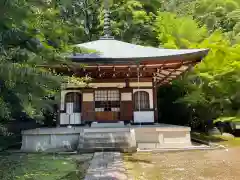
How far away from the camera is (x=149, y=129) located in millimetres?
10875

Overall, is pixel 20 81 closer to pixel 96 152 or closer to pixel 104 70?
pixel 96 152

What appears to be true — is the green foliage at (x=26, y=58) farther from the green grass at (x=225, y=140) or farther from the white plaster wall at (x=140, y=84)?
the green grass at (x=225, y=140)

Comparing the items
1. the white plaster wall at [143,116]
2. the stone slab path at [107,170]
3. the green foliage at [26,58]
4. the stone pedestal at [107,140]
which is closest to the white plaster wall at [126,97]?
the white plaster wall at [143,116]

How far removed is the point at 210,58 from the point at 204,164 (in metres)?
10.6

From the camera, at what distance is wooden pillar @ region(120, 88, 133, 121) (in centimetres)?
1346

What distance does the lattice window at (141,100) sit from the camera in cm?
1360

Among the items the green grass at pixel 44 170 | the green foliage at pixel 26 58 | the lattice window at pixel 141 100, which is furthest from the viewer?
the lattice window at pixel 141 100

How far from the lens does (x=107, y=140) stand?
9.96 metres

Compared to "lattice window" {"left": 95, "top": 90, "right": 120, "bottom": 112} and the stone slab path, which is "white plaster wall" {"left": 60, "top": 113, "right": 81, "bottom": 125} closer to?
"lattice window" {"left": 95, "top": 90, "right": 120, "bottom": 112}

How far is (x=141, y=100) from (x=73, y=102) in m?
3.07

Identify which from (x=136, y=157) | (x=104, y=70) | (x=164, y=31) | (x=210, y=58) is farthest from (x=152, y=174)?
(x=164, y=31)

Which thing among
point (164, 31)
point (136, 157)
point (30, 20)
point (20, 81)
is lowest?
point (136, 157)

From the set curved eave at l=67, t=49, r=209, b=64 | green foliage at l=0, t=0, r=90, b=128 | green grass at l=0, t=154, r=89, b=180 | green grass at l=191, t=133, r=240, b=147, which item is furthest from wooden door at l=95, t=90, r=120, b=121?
green foliage at l=0, t=0, r=90, b=128

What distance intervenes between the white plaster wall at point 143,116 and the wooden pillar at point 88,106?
1905 millimetres
